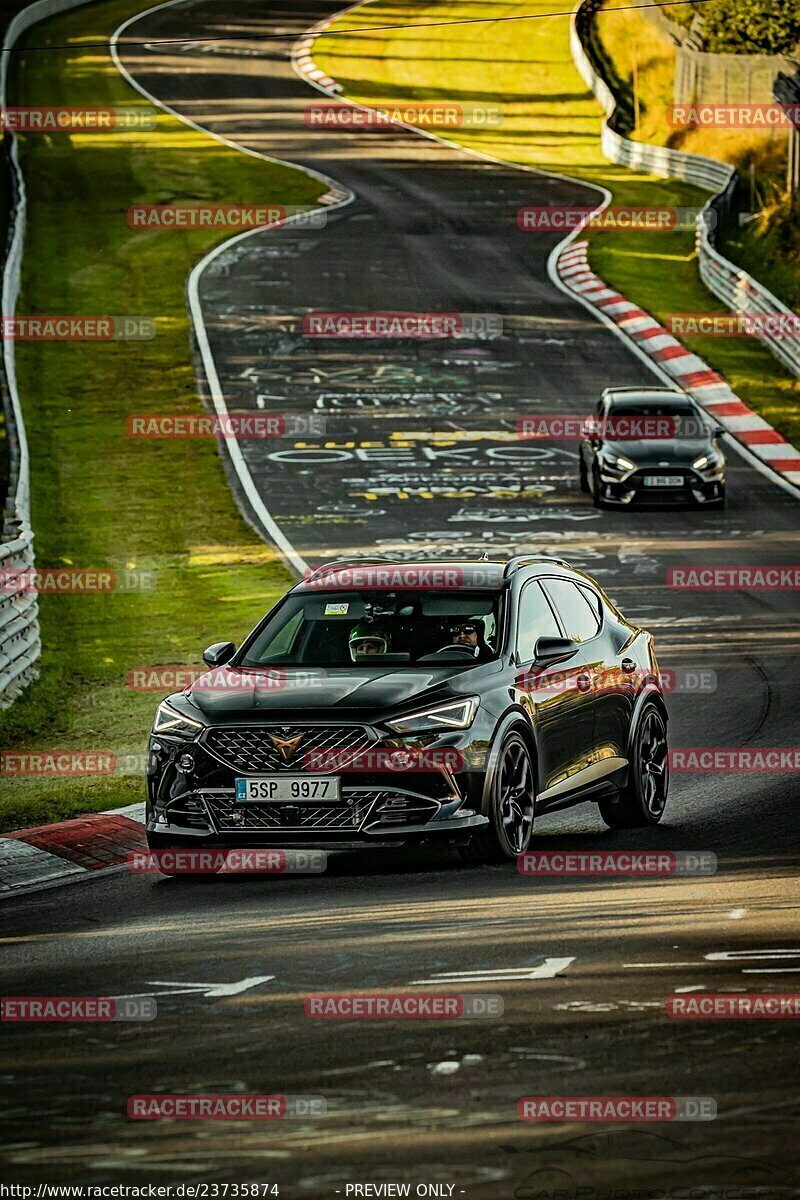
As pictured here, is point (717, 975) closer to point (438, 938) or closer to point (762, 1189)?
point (438, 938)

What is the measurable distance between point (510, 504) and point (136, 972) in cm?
2085

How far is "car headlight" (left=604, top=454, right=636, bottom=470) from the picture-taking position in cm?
2803

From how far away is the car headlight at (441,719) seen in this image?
10422 millimetres

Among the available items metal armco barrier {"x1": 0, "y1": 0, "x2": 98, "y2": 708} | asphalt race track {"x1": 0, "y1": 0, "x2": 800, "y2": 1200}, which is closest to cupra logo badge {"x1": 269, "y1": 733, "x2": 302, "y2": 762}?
asphalt race track {"x1": 0, "y1": 0, "x2": 800, "y2": 1200}

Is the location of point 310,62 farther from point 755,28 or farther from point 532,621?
point 532,621

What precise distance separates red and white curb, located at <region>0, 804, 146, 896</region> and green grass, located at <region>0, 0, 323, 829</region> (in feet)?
0.92

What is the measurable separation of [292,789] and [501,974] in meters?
2.46

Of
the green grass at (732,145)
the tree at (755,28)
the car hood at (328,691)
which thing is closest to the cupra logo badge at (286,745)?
the car hood at (328,691)

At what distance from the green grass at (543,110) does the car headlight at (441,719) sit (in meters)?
23.5

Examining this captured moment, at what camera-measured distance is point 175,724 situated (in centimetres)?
1073

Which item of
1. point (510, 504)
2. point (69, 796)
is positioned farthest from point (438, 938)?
point (510, 504)

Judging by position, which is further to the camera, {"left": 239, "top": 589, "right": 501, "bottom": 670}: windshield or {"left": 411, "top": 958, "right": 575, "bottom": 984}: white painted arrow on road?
{"left": 239, "top": 589, "right": 501, "bottom": 670}: windshield

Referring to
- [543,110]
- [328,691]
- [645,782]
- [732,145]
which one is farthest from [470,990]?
[543,110]

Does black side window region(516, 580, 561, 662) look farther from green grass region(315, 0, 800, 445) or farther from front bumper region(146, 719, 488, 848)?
A: green grass region(315, 0, 800, 445)
